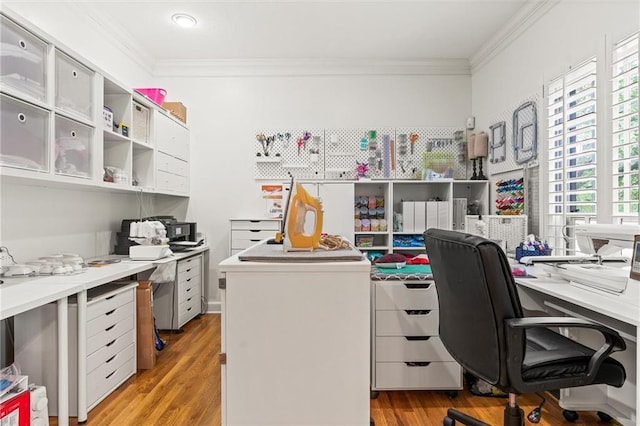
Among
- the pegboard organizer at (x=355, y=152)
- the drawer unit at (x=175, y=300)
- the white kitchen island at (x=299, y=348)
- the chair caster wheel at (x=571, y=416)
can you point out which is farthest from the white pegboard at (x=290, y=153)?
the chair caster wheel at (x=571, y=416)

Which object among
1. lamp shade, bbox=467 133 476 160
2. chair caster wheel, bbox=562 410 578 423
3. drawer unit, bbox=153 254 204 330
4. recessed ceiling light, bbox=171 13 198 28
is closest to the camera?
chair caster wheel, bbox=562 410 578 423

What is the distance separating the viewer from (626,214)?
2.01 metres

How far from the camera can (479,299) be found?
1379 mm

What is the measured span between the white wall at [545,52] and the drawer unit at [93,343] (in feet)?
10.5

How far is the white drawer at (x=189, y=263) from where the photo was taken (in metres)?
3.33

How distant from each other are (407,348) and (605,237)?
119 cm

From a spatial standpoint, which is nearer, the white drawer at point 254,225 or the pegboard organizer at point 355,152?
the white drawer at point 254,225

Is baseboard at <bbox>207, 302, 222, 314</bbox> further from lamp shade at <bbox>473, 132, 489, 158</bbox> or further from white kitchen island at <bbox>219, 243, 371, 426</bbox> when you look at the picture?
lamp shade at <bbox>473, 132, 489, 158</bbox>

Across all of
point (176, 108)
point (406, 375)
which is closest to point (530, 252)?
point (406, 375)

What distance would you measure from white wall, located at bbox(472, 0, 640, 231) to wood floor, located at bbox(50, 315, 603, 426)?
5.47ft

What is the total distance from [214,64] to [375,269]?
3165mm

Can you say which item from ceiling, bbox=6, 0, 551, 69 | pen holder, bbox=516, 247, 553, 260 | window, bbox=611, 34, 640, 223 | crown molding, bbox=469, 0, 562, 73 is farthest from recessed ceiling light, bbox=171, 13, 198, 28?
pen holder, bbox=516, 247, 553, 260

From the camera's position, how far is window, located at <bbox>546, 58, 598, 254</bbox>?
7.35 feet

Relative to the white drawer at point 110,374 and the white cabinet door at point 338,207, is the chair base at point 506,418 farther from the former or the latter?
the white cabinet door at point 338,207
